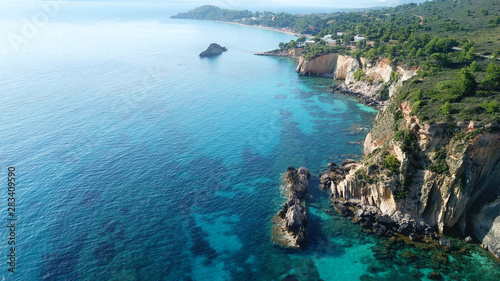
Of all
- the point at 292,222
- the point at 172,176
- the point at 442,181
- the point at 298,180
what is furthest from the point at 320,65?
the point at 292,222

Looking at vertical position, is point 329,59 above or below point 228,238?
above

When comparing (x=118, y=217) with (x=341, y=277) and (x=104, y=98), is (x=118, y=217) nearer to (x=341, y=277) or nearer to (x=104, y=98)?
(x=341, y=277)

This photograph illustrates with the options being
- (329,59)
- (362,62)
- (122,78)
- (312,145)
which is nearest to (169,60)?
(122,78)

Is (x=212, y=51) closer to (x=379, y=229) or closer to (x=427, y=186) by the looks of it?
(x=427, y=186)

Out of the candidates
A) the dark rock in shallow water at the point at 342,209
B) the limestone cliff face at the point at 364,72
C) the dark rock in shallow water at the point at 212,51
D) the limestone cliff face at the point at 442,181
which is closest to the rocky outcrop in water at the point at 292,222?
the dark rock in shallow water at the point at 342,209

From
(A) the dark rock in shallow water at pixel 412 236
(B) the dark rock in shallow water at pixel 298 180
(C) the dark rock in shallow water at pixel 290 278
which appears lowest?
(C) the dark rock in shallow water at pixel 290 278

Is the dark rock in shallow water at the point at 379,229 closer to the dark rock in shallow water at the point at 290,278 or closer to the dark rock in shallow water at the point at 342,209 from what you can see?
the dark rock in shallow water at the point at 342,209
